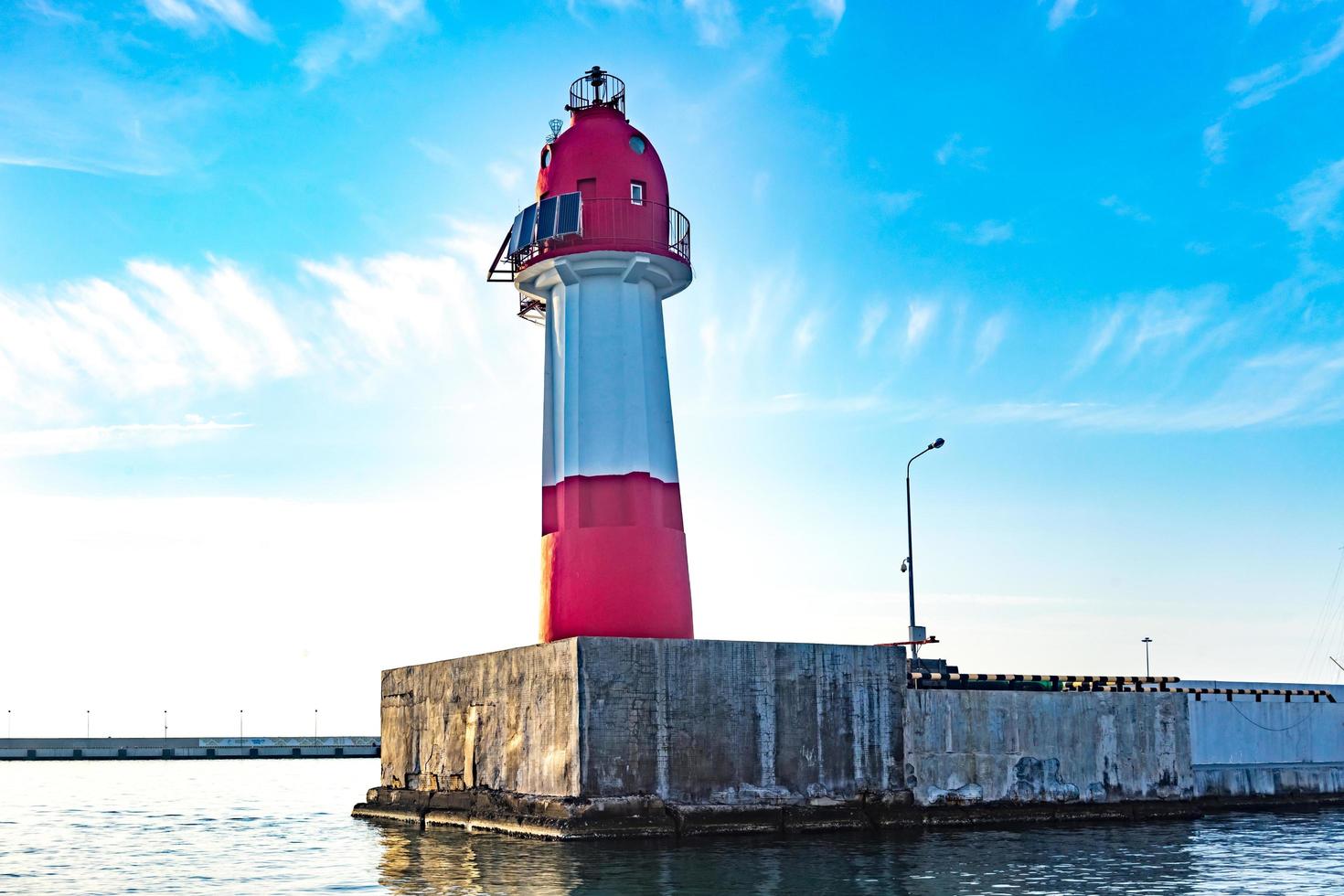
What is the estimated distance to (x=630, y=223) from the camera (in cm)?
2945

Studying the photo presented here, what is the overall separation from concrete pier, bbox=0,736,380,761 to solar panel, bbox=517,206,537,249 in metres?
78.7

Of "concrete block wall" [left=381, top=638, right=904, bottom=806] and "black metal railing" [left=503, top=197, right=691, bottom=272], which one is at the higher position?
"black metal railing" [left=503, top=197, right=691, bottom=272]

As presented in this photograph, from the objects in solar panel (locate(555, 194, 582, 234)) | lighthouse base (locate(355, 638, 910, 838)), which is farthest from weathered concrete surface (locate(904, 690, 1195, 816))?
solar panel (locate(555, 194, 582, 234))

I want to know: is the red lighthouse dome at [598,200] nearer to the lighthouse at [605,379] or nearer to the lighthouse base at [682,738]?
the lighthouse at [605,379]

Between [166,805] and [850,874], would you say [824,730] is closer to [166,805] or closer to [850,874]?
[850,874]

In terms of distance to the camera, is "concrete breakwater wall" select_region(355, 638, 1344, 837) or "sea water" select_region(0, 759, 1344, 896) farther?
"concrete breakwater wall" select_region(355, 638, 1344, 837)

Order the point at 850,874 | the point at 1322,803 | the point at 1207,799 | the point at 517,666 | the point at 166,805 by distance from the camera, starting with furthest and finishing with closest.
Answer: the point at 166,805
the point at 1322,803
the point at 1207,799
the point at 517,666
the point at 850,874

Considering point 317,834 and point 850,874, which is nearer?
point 850,874

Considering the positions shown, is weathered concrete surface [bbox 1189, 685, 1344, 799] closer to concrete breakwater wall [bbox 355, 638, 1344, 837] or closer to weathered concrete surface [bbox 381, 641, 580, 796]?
concrete breakwater wall [bbox 355, 638, 1344, 837]

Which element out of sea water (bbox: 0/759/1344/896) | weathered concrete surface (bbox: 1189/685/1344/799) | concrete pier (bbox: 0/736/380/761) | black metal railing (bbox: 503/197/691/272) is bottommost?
concrete pier (bbox: 0/736/380/761)

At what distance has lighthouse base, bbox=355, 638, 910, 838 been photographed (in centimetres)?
2412

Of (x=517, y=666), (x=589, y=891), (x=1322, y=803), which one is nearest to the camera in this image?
(x=589, y=891)

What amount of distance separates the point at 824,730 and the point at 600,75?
16211mm

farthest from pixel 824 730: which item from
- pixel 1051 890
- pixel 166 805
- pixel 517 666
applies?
pixel 166 805
